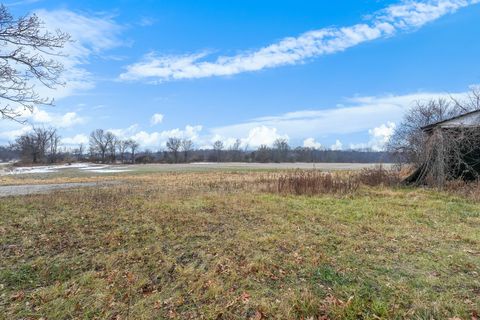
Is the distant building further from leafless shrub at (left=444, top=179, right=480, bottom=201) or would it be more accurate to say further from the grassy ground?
the grassy ground

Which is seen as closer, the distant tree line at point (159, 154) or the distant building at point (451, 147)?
the distant building at point (451, 147)

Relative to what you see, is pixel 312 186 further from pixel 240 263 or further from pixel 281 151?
pixel 281 151

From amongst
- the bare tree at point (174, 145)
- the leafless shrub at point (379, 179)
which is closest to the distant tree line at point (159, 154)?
the bare tree at point (174, 145)

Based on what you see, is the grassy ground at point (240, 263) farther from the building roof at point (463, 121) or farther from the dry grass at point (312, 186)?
the building roof at point (463, 121)

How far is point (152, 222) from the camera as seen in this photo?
28.2 feet

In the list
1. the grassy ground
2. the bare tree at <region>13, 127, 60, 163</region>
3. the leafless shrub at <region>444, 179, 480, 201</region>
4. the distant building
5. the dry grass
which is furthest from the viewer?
the bare tree at <region>13, 127, 60, 163</region>

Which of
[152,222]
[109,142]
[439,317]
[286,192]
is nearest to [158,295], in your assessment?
[439,317]

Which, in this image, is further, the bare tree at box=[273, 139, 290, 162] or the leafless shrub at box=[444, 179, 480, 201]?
the bare tree at box=[273, 139, 290, 162]

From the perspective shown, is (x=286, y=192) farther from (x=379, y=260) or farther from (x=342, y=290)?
(x=342, y=290)

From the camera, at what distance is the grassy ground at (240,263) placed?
419 cm

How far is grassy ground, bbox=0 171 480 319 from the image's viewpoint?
4.19m

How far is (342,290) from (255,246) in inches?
90.8

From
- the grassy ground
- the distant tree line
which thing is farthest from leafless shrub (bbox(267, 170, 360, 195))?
the distant tree line

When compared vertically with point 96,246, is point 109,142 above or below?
above
